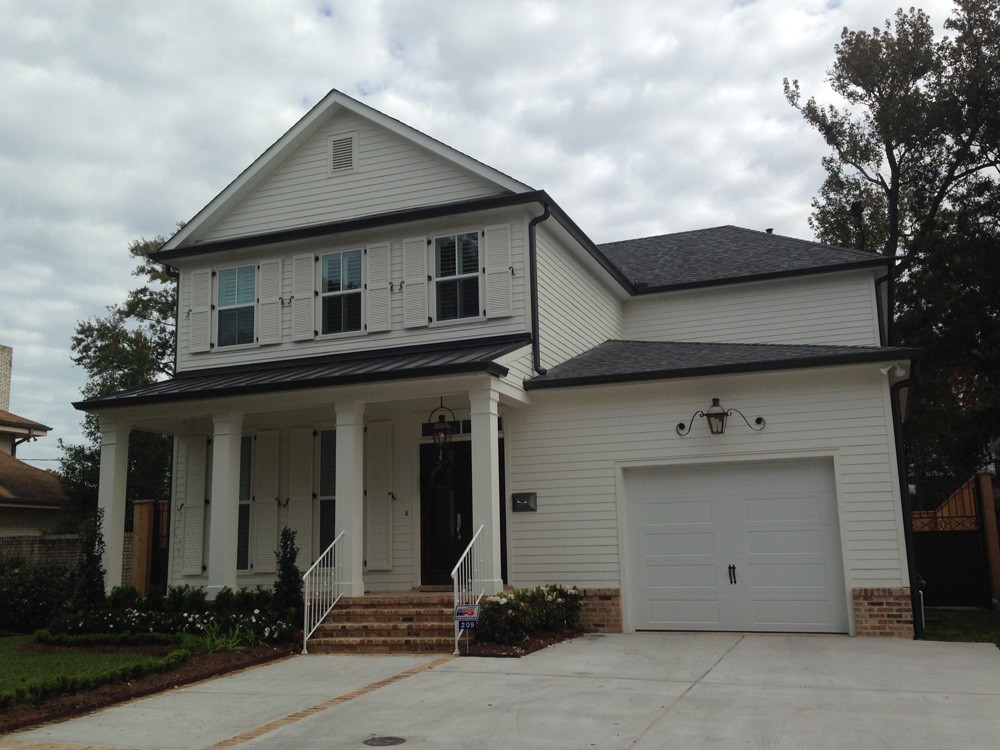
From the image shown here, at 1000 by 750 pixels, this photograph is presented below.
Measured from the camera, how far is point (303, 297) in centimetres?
1541

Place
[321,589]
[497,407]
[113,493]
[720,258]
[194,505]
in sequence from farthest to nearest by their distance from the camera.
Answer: [720,258]
[194,505]
[113,493]
[497,407]
[321,589]

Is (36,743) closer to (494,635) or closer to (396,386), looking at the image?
(494,635)

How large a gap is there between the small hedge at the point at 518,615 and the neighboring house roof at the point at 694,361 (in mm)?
3114

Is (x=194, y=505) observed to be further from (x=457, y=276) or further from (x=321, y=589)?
(x=457, y=276)

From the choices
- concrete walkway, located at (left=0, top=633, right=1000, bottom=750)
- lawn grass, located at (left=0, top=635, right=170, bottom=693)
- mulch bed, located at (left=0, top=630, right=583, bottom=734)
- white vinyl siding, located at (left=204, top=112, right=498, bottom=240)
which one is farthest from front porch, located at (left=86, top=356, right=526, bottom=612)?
white vinyl siding, located at (left=204, top=112, right=498, bottom=240)

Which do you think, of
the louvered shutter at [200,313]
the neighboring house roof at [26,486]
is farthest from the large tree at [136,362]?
the louvered shutter at [200,313]

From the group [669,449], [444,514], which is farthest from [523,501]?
[669,449]

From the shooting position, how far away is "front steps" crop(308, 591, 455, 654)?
36.0ft

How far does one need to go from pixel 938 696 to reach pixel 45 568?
1301cm

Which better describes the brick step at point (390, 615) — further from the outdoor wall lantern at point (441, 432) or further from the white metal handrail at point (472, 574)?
the outdoor wall lantern at point (441, 432)

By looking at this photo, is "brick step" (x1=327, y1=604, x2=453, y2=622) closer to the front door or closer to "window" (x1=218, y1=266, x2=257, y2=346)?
the front door

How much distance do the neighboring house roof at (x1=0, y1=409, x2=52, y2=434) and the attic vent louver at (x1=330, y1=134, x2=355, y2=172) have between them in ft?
60.3

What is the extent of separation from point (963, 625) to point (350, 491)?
30.6 feet

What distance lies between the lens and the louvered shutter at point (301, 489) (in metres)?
14.6
